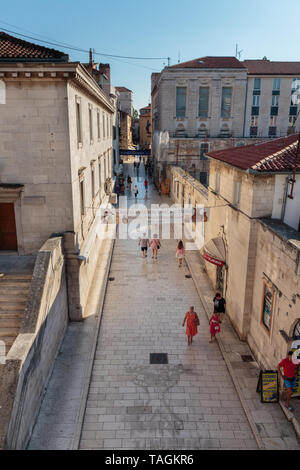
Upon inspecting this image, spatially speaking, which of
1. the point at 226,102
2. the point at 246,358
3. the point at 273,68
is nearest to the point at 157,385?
the point at 246,358

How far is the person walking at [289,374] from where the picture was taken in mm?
8623

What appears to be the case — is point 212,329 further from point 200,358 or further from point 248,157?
point 248,157

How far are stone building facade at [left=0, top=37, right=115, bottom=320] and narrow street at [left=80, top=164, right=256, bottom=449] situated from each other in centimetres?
236

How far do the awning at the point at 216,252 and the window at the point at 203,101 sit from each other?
3038cm

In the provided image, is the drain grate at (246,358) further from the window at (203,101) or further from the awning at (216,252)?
the window at (203,101)


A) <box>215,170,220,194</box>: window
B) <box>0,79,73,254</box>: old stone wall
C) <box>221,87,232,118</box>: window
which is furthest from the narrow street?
<box>221,87,232,118</box>: window

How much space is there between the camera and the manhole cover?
1101cm

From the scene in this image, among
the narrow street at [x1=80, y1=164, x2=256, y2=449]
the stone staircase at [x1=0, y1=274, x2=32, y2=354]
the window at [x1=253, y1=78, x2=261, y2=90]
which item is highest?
the window at [x1=253, y1=78, x2=261, y2=90]

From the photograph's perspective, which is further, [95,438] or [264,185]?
[264,185]

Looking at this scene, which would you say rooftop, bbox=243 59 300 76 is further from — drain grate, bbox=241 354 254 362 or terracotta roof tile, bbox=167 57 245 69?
drain grate, bbox=241 354 254 362
